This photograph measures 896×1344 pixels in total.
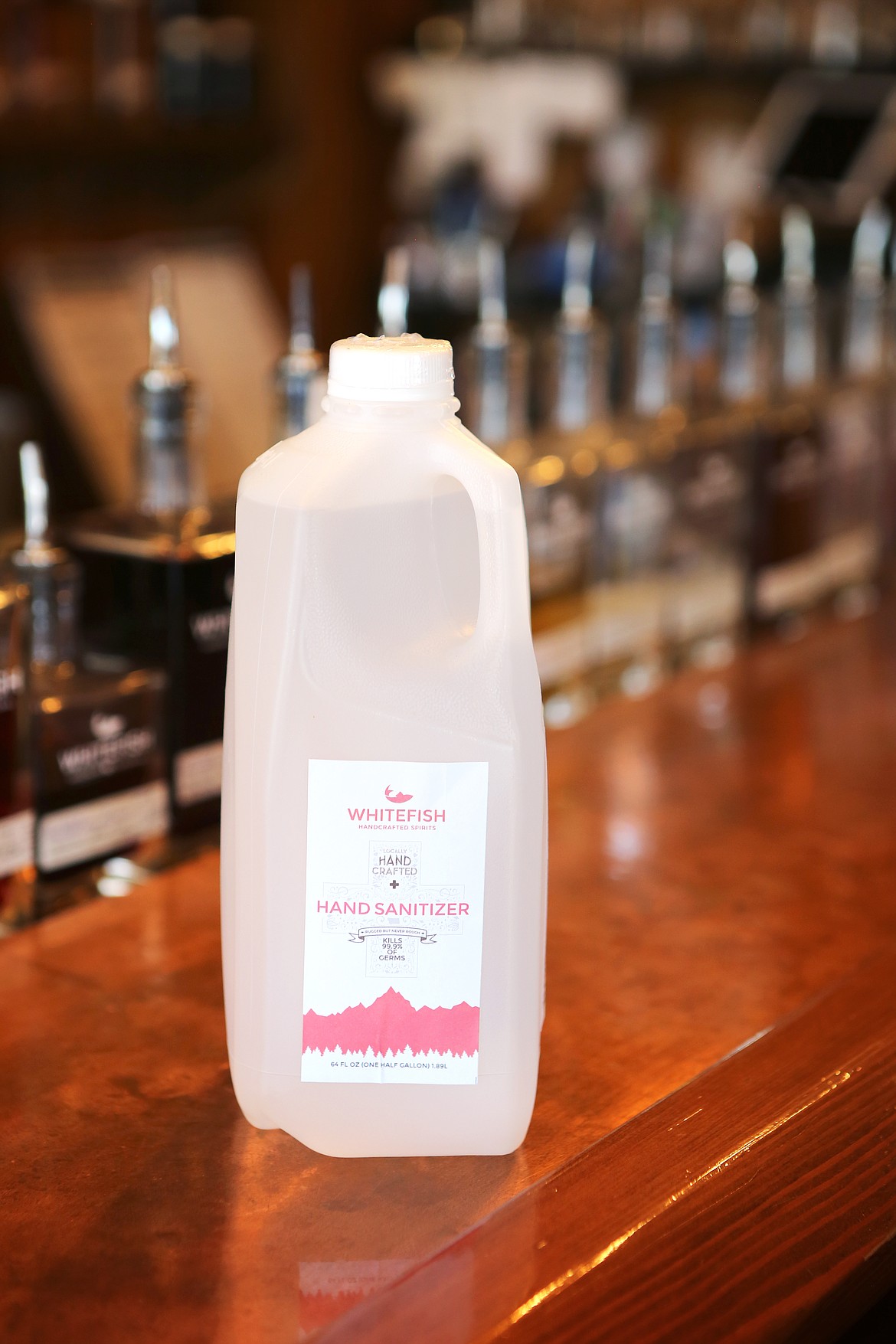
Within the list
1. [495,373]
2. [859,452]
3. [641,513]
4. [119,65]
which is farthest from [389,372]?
[119,65]

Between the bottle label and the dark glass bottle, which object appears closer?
the bottle label

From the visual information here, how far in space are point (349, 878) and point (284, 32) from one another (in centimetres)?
250

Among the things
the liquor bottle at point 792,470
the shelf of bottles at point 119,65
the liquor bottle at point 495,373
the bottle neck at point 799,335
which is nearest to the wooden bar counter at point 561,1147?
the liquor bottle at point 495,373

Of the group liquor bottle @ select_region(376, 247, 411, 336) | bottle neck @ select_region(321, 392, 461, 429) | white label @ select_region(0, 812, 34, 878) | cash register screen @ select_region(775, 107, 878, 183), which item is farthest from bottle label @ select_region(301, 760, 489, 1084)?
cash register screen @ select_region(775, 107, 878, 183)

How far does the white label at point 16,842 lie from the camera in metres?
0.91

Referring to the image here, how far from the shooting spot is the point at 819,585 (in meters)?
1.55

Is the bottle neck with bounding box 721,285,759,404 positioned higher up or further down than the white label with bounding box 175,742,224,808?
higher up

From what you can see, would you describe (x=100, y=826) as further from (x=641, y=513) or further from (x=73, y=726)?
(x=641, y=513)

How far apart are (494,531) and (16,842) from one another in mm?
395

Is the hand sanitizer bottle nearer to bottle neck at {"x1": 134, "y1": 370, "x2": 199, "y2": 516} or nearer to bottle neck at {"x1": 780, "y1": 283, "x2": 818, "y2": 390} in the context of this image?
bottle neck at {"x1": 134, "y1": 370, "x2": 199, "y2": 516}

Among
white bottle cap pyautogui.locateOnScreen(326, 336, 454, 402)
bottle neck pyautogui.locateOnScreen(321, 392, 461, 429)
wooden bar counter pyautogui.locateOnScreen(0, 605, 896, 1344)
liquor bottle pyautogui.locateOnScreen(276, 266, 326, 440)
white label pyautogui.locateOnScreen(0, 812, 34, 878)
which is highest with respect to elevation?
white bottle cap pyautogui.locateOnScreen(326, 336, 454, 402)

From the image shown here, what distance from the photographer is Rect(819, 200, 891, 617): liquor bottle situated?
1.54m

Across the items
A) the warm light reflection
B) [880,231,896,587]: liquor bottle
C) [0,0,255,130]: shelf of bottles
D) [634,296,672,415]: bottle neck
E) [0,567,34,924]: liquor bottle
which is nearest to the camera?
the warm light reflection

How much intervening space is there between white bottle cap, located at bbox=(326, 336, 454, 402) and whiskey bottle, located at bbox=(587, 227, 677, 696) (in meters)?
0.68
